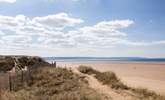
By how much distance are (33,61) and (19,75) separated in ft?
59.0

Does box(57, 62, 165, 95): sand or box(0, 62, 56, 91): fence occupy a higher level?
box(0, 62, 56, 91): fence

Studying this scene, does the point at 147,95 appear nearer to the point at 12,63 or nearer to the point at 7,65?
the point at 7,65

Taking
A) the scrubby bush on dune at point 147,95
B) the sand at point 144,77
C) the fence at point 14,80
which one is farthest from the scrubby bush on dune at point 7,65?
the scrubby bush on dune at point 147,95

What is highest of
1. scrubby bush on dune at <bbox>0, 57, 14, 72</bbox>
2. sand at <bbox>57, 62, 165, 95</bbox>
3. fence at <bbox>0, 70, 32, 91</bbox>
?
scrubby bush on dune at <bbox>0, 57, 14, 72</bbox>

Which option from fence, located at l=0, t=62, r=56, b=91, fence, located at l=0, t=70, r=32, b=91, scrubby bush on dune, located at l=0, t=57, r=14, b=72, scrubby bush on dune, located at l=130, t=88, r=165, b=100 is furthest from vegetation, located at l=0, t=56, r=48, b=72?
scrubby bush on dune, located at l=130, t=88, r=165, b=100

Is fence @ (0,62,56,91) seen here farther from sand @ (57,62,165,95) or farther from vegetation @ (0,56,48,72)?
vegetation @ (0,56,48,72)

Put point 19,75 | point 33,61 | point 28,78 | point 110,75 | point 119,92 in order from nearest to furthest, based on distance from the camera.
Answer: point 119,92 < point 19,75 < point 28,78 < point 110,75 < point 33,61

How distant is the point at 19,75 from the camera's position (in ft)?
58.4

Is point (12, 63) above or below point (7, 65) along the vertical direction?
above

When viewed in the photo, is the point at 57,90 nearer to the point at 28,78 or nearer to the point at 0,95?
the point at 0,95

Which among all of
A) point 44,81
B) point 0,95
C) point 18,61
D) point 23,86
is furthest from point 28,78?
point 18,61

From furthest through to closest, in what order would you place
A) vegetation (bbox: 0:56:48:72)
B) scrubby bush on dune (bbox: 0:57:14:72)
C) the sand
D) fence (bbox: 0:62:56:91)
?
vegetation (bbox: 0:56:48:72), scrubby bush on dune (bbox: 0:57:14:72), the sand, fence (bbox: 0:62:56:91)

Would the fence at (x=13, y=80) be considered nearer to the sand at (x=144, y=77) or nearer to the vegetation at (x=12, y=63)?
the sand at (x=144, y=77)

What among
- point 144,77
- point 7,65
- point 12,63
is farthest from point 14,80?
point 144,77
